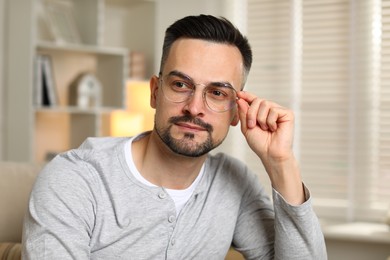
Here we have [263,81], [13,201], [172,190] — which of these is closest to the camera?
[172,190]

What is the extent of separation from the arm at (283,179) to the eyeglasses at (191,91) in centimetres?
5

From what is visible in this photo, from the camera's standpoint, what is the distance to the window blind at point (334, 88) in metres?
3.37

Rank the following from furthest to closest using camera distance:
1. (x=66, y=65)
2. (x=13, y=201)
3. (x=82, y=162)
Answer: (x=66, y=65), (x=13, y=201), (x=82, y=162)

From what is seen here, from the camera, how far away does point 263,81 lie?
382 cm

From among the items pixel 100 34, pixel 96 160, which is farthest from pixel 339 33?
pixel 96 160

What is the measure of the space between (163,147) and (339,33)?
85.9 inches

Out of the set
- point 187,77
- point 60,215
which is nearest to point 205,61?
point 187,77

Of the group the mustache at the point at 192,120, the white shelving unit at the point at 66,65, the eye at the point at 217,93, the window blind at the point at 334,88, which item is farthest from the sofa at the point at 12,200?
the window blind at the point at 334,88

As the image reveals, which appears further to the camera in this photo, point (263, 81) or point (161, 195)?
point (263, 81)

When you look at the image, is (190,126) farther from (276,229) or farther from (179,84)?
(276,229)

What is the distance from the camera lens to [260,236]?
1.70 meters

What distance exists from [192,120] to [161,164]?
0.16 meters

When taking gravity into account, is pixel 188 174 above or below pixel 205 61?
below

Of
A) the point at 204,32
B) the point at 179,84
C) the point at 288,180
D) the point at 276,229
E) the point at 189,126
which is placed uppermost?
the point at 204,32
